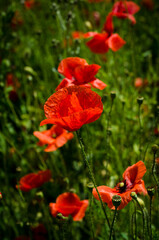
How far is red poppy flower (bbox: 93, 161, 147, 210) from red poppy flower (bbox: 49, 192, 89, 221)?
0.25 meters

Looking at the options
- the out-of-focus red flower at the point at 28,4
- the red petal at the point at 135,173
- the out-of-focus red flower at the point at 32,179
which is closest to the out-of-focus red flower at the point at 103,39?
the out-of-focus red flower at the point at 32,179

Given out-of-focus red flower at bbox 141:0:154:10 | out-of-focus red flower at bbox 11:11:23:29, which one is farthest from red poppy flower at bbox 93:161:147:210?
out-of-focus red flower at bbox 141:0:154:10

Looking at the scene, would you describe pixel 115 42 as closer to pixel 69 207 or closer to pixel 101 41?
pixel 101 41

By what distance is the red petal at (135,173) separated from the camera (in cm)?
73

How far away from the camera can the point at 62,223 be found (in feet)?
2.63

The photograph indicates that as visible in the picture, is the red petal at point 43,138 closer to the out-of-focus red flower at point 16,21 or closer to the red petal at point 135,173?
the red petal at point 135,173

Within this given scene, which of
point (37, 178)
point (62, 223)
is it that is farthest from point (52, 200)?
point (62, 223)

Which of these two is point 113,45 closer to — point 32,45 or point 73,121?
point 73,121

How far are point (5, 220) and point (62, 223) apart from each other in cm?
74

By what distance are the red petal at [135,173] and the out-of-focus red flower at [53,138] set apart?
413mm

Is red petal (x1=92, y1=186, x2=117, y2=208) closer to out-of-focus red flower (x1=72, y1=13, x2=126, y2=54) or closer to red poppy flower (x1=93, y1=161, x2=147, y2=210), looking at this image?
red poppy flower (x1=93, y1=161, x2=147, y2=210)

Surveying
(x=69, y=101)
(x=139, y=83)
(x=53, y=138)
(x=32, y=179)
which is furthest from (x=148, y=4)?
(x=69, y=101)

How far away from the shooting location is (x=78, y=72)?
988mm

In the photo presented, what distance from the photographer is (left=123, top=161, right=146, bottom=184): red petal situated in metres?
0.73
